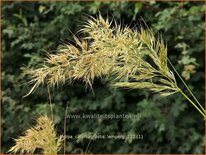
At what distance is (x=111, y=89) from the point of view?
9.97ft

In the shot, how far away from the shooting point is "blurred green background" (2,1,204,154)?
2.84 m

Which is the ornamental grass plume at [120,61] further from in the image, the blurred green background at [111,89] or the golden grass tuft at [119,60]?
the blurred green background at [111,89]

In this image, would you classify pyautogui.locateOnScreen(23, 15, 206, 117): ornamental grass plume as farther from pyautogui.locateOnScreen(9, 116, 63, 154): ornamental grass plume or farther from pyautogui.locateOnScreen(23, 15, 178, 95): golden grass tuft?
pyautogui.locateOnScreen(9, 116, 63, 154): ornamental grass plume

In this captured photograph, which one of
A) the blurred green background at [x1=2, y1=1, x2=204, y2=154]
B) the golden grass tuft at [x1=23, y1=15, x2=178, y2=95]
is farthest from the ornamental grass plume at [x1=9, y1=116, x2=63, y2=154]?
the blurred green background at [x1=2, y1=1, x2=204, y2=154]

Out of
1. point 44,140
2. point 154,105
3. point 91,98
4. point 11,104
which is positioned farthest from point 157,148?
point 44,140

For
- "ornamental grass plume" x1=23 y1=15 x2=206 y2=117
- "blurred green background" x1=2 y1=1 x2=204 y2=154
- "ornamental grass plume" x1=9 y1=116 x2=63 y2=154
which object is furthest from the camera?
"blurred green background" x1=2 y1=1 x2=204 y2=154

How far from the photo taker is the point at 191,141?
2.86m

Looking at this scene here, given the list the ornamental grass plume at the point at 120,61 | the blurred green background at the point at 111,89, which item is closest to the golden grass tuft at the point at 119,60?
the ornamental grass plume at the point at 120,61

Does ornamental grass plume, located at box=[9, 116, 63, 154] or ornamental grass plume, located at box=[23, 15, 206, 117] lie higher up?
ornamental grass plume, located at box=[23, 15, 206, 117]

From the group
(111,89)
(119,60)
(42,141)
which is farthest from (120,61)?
(111,89)

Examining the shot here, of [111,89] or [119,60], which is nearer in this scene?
[119,60]

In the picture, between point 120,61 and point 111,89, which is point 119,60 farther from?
point 111,89

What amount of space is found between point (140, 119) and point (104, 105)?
0.25 meters

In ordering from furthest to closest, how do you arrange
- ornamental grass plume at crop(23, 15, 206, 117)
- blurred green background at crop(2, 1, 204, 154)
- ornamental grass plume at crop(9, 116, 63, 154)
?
blurred green background at crop(2, 1, 204, 154) < ornamental grass plume at crop(9, 116, 63, 154) < ornamental grass plume at crop(23, 15, 206, 117)
